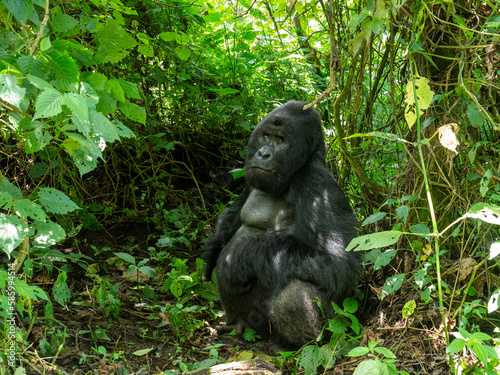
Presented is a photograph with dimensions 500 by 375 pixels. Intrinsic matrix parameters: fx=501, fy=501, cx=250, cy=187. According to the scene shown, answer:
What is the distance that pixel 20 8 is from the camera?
222 cm

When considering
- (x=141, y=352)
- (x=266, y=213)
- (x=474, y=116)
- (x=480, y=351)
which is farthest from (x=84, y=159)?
(x=474, y=116)

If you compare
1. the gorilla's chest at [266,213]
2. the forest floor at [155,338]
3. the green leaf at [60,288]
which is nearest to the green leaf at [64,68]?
the green leaf at [60,288]

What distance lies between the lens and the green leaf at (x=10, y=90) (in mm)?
1907

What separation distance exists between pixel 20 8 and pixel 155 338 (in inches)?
87.8

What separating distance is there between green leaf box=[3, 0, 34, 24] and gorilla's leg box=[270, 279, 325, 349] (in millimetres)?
2172

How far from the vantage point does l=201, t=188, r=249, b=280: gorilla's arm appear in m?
4.13

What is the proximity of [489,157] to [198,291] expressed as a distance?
2.37m

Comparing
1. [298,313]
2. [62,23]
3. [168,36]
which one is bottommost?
[298,313]

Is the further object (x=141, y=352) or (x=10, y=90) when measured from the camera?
(x=141, y=352)

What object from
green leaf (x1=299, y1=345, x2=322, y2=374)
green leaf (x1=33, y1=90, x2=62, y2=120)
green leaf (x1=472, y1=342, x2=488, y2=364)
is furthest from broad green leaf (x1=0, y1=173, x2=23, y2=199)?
green leaf (x1=472, y1=342, x2=488, y2=364)

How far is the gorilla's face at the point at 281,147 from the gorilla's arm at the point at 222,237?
22.7 inches

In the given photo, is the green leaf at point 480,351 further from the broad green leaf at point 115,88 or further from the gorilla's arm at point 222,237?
the gorilla's arm at point 222,237

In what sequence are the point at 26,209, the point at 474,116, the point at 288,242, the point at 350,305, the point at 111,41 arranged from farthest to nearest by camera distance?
the point at 288,242
the point at 350,305
the point at 111,41
the point at 474,116
the point at 26,209

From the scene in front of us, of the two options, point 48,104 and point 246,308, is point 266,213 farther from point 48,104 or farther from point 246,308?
point 48,104
